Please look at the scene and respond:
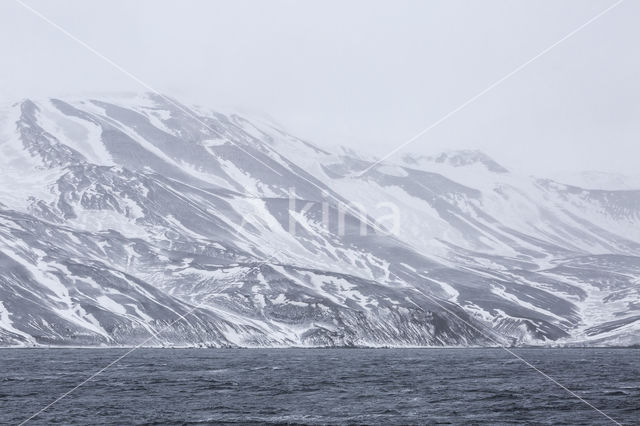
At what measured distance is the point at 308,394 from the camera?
11806 cm

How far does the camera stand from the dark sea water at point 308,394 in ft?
308

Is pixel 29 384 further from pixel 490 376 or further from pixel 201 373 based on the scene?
pixel 490 376

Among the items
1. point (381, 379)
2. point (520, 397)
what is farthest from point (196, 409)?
point (381, 379)

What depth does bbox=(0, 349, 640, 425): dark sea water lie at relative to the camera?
308ft

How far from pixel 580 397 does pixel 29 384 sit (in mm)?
73157

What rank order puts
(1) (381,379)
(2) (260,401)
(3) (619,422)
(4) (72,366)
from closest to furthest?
(3) (619,422)
(2) (260,401)
(1) (381,379)
(4) (72,366)

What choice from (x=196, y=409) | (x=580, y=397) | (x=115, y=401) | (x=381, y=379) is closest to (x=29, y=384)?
(x=115, y=401)

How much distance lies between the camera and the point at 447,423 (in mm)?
90312

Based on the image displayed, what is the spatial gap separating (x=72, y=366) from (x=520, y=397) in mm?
87193

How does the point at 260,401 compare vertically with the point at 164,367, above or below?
above

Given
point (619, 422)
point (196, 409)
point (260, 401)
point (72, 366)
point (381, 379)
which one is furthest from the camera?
point (72, 366)

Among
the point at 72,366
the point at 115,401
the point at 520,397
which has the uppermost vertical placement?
the point at 520,397

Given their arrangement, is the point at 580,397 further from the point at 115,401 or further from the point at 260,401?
the point at 115,401

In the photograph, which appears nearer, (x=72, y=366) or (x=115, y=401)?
(x=115, y=401)
